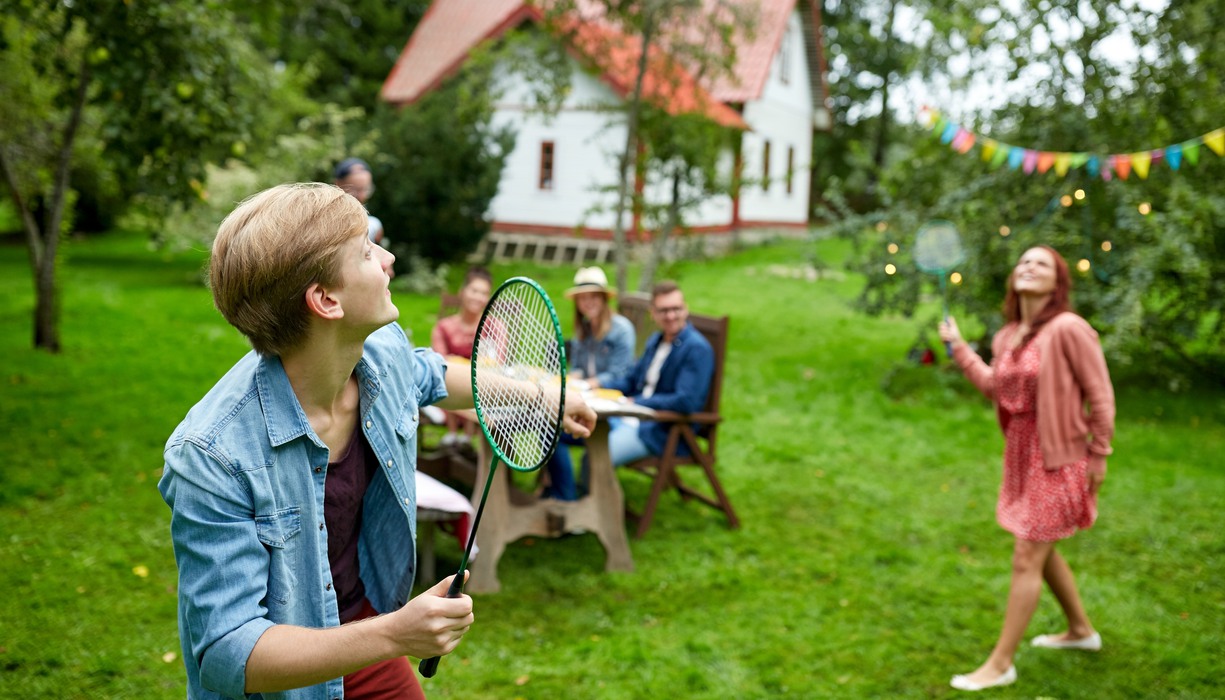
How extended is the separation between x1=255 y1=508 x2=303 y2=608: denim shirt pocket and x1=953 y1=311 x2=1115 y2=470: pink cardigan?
3575 millimetres

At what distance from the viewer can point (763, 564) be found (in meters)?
6.17

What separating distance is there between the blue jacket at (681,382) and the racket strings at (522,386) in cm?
396

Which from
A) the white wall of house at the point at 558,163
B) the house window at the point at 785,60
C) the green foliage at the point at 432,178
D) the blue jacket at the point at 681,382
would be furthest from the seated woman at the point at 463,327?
the house window at the point at 785,60

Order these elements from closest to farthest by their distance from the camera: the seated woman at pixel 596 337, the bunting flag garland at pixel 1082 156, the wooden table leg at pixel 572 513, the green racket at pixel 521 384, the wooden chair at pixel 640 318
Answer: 1. the green racket at pixel 521 384
2. the wooden table leg at pixel 572 513
3. the seated woman at pixel 596 337
4. the wooden chair at pixel 640 318
5. the bunting flag garland at pixel 1082 156

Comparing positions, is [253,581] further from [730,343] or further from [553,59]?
[730,343]

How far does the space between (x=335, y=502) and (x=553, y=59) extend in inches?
409

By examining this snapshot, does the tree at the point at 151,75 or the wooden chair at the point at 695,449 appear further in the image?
the tree at the point at 151,75

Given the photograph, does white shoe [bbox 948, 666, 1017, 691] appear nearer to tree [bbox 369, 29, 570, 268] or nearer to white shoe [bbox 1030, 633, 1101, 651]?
white shoe [bbox 1030, 633, 1101, 651]

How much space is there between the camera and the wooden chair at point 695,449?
6.55 meters

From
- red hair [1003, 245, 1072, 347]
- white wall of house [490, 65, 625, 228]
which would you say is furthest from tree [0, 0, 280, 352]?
white wall of house [490, 65, 625, 228]

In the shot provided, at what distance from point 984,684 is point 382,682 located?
3345 mm

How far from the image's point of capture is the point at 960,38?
10484 millimetres

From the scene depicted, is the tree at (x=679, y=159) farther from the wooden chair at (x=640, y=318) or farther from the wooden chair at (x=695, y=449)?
the wooden chair at (x=695, y=449)

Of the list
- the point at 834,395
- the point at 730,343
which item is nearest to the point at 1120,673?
the point at 834,395
